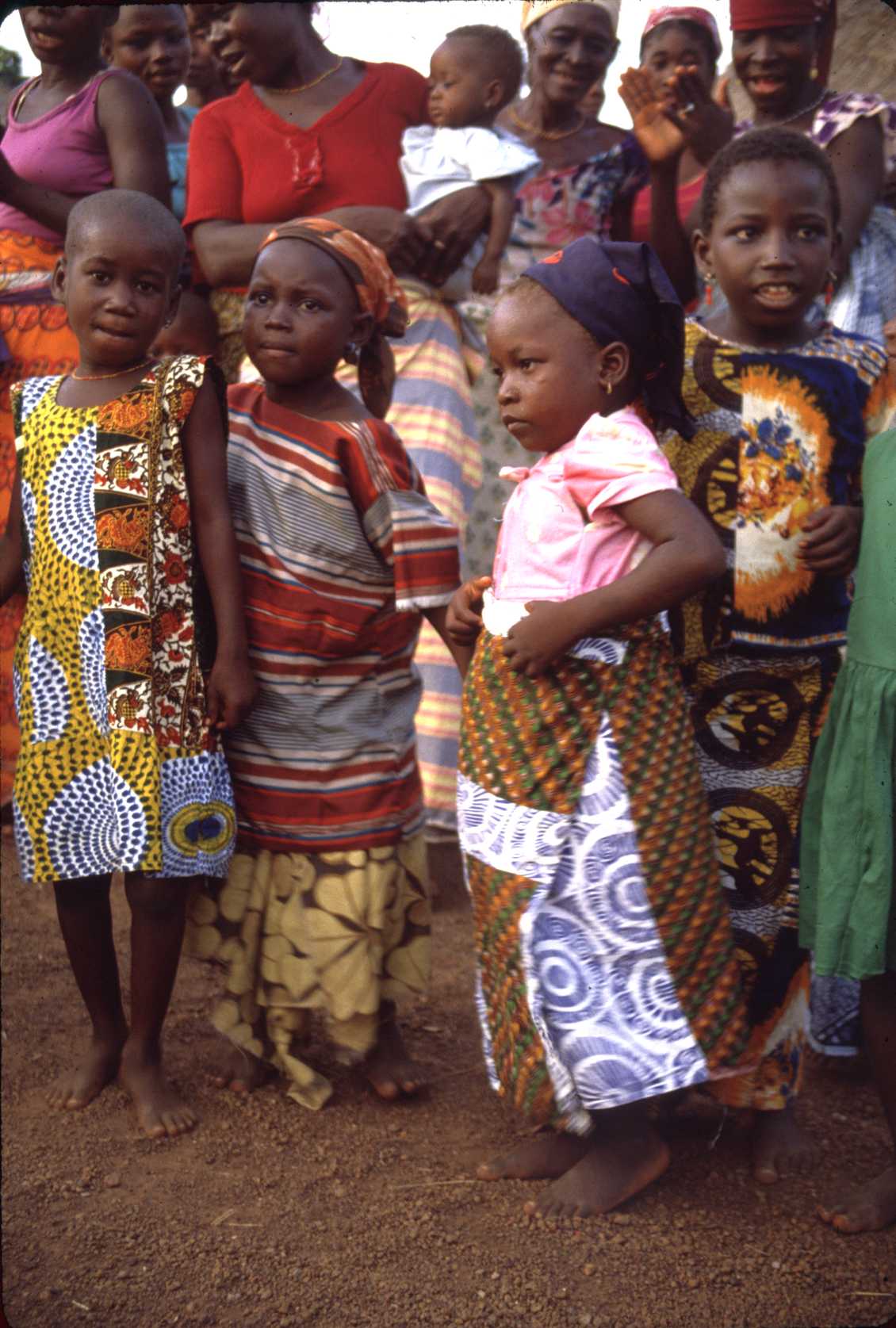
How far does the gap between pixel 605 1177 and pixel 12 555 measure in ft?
5.71

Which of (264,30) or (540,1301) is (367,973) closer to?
(540,1301)

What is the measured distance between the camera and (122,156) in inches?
140

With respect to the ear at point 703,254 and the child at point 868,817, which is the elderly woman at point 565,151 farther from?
the child at point 868,817

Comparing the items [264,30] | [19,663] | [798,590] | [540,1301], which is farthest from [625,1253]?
[264,30]

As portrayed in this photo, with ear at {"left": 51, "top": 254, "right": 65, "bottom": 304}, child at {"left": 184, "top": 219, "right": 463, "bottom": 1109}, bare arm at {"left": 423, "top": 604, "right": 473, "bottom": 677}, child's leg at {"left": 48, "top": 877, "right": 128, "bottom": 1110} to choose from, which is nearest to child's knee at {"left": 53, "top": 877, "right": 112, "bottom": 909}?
child's leg at {"left": 48, "top": 877, "right": 128, "bottom": 1110}

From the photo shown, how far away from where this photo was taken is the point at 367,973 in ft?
9.47

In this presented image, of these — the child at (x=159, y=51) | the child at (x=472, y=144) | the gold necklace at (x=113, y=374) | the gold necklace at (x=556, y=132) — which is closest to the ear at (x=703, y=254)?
the gold necklace at (x=113, y=374)

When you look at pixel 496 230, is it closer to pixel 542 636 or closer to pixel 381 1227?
pixel 542 636

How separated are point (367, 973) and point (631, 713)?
0.94m

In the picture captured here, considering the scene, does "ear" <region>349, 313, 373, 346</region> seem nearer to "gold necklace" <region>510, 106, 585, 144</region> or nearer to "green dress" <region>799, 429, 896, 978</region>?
"green dress" <region>799, 429, 896, 978</region>

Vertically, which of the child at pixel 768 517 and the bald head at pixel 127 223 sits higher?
the bald head at pixel 127 223

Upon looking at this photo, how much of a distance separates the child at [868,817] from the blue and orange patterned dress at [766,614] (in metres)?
0.14

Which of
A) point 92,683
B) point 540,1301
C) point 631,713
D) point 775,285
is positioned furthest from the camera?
point 92,683

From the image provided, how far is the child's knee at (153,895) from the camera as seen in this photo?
272cm
